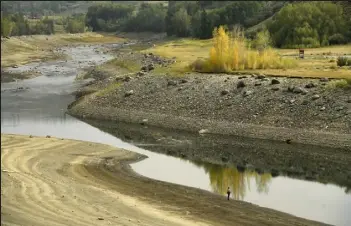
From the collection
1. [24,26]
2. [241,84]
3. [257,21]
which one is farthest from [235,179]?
[24,26]

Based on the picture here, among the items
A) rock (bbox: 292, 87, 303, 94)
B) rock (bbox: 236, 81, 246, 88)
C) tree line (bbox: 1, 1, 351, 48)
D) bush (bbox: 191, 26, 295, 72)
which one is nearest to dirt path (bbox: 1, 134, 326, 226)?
rock (bbox: 292, 87, 303, 94)

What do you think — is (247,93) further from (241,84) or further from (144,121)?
(144,121)

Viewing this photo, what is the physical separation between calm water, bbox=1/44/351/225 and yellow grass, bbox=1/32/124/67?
149 ft

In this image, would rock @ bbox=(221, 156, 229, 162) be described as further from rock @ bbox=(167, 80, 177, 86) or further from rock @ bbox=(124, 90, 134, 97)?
rock @ bbox=(124, 90, 134, 97)

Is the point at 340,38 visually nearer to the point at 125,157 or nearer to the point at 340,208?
the point at 125,157

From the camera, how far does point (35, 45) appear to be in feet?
468

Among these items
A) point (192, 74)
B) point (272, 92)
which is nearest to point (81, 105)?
point (192, 74)

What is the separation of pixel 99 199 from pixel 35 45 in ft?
410

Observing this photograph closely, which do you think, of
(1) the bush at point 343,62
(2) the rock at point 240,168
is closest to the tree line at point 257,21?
(1) the bush at point 343,62

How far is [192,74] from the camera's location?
2336 inches

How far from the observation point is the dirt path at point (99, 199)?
20898mm

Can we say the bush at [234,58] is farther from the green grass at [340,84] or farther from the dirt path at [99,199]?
the dirt path at [99,199]

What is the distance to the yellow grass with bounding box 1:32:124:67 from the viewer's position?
109375 millimetres

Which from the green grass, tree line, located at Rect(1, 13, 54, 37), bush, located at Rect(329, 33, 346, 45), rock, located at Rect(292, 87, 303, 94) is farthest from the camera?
tree line, located at Rect(1, 13, 54, 37)
